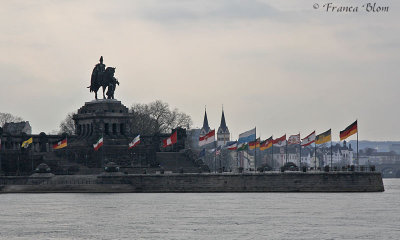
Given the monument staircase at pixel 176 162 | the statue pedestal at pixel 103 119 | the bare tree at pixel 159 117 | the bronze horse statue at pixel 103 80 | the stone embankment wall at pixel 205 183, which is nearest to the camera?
the stone embankment wall at pixel 205 183

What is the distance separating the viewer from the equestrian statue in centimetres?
14612

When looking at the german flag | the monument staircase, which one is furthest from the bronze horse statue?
the german flag

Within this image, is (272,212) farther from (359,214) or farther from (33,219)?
(33,219)

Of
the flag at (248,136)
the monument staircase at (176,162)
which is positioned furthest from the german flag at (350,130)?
the monument staircase at (176,162)

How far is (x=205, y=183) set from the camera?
4879 inches

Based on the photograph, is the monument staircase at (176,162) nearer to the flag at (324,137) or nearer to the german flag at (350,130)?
the flag at (324,137)

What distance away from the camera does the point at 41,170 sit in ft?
421

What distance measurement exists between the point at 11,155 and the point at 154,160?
17.7 metres

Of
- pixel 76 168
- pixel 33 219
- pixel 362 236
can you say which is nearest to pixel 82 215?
pixel 33 219

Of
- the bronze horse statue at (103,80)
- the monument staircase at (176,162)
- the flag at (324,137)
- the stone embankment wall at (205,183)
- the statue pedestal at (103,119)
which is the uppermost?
Answer: the bronze horse statue at (103,80)

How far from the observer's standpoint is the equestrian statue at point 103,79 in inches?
5753

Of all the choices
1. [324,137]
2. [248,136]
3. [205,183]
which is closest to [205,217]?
[324,137]

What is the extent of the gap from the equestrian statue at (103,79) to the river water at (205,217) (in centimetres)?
3334

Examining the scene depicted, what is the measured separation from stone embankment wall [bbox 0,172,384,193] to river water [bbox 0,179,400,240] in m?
3.37
